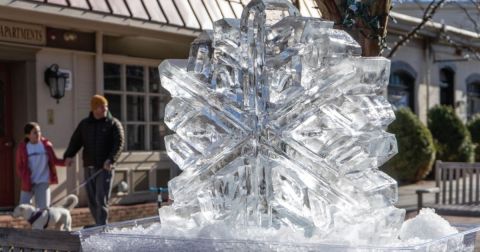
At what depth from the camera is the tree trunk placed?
4688mm

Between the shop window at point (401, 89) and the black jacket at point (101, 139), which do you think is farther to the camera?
the shop window at point (401, 89)

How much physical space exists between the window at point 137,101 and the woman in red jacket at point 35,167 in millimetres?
2743

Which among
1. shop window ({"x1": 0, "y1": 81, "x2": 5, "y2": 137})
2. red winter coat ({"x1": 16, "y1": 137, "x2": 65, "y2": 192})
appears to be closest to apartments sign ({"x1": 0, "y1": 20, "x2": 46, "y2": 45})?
shop window ({"x1": 0, "y1": 81, "x2": 5, "y2": 137})

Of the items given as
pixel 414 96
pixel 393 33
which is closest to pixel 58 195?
pixel 393 33

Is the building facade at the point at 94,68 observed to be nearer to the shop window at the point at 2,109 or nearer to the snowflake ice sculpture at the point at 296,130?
the shop window at the point at 2,109

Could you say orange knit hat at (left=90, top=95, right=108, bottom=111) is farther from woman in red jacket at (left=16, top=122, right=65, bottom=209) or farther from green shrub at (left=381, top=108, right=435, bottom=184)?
green shrub at (left=381, top=108, right=435, bottom=184)

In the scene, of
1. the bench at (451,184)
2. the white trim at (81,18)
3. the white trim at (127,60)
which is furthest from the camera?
the white trim at (127,60)

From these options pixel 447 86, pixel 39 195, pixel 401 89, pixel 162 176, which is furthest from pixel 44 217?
pixel 447 86

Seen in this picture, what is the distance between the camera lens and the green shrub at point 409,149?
668 inches

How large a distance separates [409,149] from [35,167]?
10.1m

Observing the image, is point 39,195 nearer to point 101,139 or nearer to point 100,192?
point 100,192

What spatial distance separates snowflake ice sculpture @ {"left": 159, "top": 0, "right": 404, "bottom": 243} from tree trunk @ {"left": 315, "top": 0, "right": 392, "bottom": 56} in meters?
2.00

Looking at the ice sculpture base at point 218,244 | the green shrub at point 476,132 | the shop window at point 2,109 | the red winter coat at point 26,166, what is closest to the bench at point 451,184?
the red winter coat at point 26,166

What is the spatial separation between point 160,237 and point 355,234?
2.06 feet
